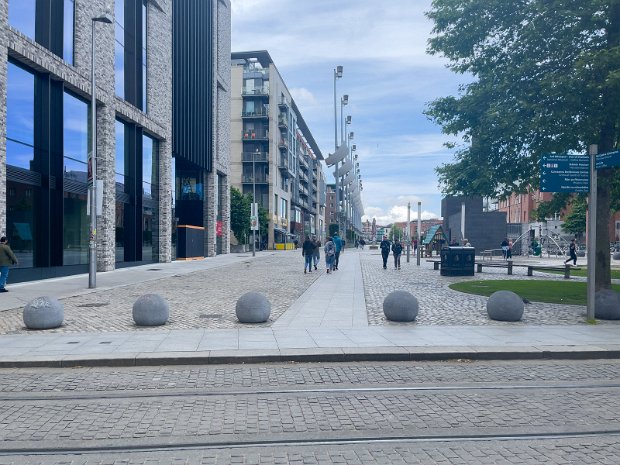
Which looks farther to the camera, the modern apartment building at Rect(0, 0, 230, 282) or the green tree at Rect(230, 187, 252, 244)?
the green tree at Rect(230, 187, 252, 244)

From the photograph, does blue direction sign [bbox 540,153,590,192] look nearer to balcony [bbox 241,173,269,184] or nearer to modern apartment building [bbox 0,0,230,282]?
modern apartment building [bbox 0,0,230,282]

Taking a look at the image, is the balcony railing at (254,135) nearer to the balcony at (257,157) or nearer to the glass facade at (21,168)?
the balcony at (257,157)

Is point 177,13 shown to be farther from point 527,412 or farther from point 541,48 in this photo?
point 527,412

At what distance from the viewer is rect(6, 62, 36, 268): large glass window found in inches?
792

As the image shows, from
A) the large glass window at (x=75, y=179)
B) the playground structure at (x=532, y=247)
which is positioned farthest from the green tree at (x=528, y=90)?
the playground structure at (x=532, y=247)

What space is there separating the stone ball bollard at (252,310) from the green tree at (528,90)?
7.77 meters

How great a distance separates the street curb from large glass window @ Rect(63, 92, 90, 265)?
17.2 m

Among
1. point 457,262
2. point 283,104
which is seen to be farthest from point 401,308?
point 283,104

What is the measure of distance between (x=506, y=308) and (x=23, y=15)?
19.8 meters

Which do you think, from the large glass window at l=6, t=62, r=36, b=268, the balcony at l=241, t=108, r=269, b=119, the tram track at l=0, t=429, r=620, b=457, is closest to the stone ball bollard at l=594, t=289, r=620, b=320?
the tram track at l=0, t=429, r=620, b=457

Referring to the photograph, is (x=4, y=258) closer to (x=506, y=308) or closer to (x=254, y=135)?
(x=506, y=308)

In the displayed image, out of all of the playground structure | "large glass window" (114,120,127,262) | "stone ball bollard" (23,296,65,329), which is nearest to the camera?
"stone ball bollard" (23,296,65,329)

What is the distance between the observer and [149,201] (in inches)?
1359

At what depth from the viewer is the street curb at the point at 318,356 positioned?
8.17 meters
